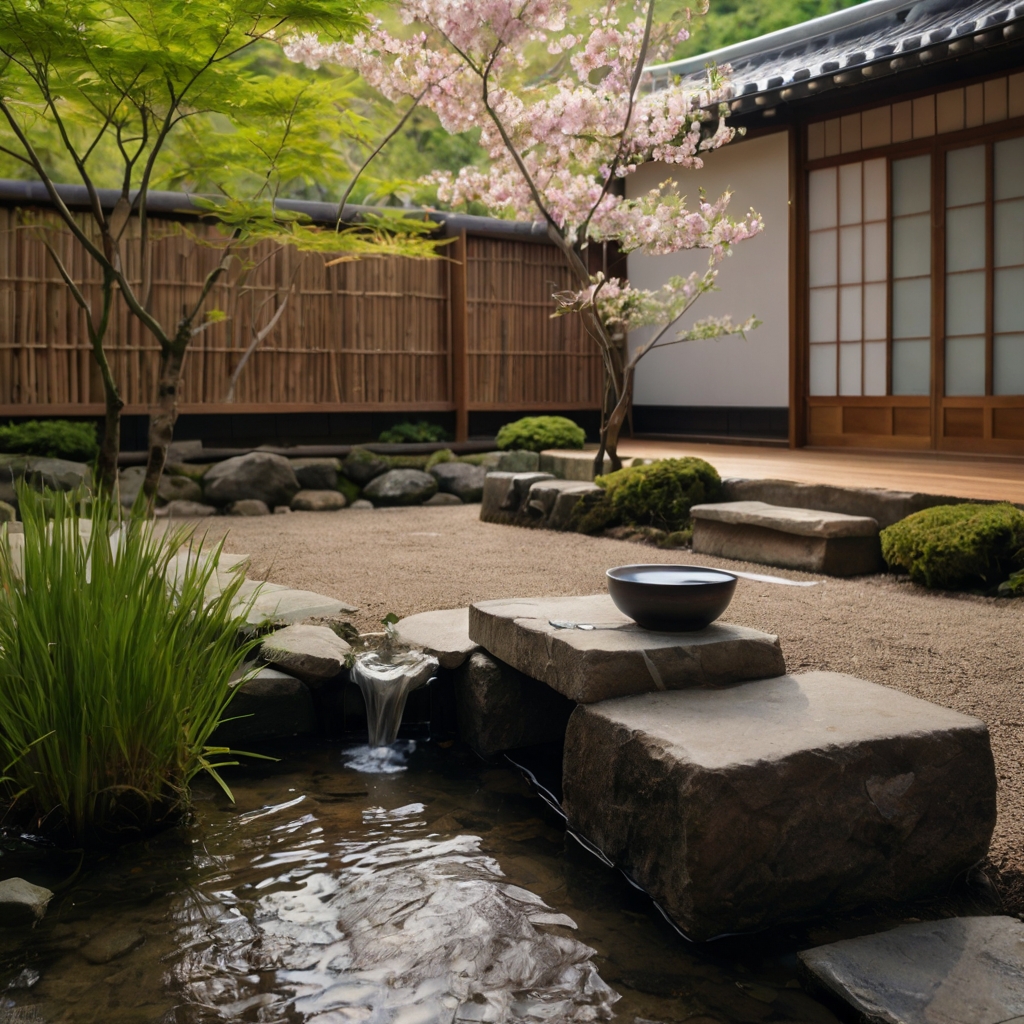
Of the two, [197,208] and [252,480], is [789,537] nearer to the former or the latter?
[252,480]

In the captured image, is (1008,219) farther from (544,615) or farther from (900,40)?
(544,615)

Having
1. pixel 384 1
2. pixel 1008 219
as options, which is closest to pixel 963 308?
pixel 1008 219

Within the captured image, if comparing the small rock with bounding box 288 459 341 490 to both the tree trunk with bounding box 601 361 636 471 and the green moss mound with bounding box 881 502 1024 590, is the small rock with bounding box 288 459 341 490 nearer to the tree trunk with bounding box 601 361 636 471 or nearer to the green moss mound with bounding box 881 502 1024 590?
the tree trunk with bounding box 601 361 636 471

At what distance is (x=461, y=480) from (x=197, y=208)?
3.14m

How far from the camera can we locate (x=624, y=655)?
2543mm

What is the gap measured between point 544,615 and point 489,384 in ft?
24.3

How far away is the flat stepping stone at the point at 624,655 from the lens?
2533mm

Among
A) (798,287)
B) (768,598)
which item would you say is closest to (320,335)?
(798,287)

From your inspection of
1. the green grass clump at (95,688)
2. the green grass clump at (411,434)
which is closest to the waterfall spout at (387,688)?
the green grass clump at (95,688)

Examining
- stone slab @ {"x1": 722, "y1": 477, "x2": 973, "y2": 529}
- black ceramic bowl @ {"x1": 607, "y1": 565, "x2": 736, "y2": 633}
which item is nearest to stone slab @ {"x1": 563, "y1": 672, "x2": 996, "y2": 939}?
black ceramic bowl @ {"x1": 607, "y1": 565, "x2": 736, "y2": 633}

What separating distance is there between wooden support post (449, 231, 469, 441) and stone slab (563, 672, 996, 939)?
7691 mm

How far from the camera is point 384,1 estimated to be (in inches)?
173

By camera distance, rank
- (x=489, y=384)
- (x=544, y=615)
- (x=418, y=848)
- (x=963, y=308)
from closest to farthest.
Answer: (x=418, y=848)
(x=544, y=615)
(x=963, y=308)
(x=489, y=384)

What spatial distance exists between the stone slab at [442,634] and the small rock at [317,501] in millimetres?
4533
